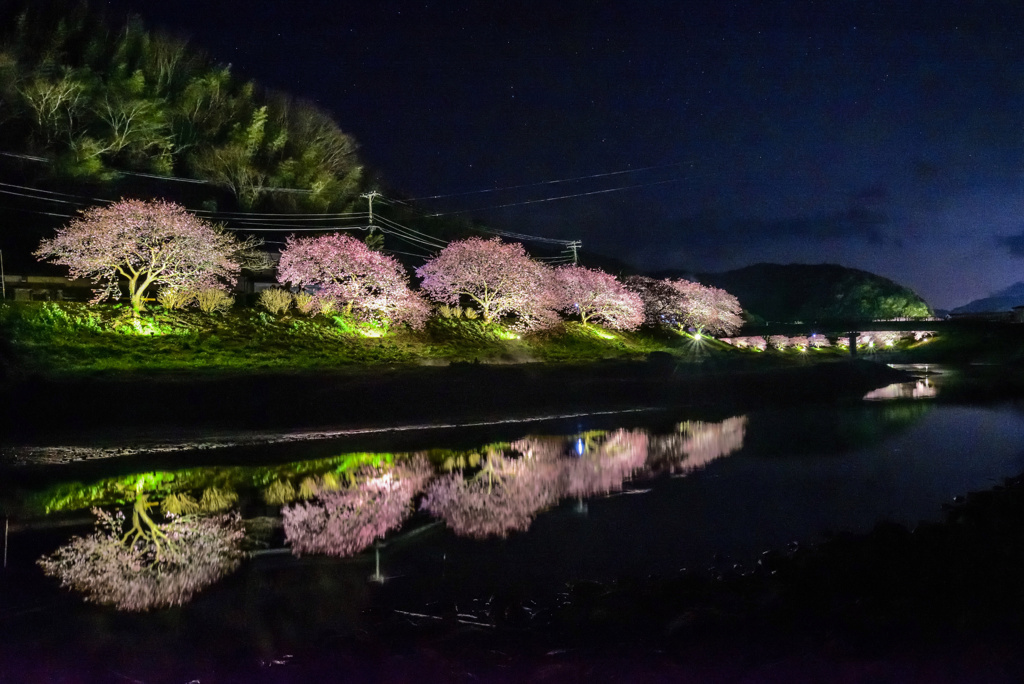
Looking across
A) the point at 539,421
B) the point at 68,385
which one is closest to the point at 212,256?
the point at 68,385

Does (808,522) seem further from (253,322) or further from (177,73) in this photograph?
(177,73)

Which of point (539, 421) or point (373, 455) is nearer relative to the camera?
point (373, 455)

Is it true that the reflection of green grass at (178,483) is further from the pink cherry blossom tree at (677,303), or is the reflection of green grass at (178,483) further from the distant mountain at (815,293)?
the distant mountain at (815,293)

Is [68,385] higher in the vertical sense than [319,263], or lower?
lower

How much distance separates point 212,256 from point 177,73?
3477cm

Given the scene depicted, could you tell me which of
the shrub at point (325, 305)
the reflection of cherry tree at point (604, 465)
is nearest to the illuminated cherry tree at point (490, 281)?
the shrub at point (325, 305)

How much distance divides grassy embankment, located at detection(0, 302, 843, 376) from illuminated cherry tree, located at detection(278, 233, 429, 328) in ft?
3.81

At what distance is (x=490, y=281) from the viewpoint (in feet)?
154

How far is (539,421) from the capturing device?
71.5ft

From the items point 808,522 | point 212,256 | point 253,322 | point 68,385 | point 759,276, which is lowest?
point 808,522

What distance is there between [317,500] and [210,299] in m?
25.2

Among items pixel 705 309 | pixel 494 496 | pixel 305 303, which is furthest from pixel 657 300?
pixel 494 496

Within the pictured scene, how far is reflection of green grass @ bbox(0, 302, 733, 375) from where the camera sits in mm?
25219

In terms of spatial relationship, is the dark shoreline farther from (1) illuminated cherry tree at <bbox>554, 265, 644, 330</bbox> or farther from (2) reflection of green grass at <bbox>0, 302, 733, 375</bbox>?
(1) illuminated cherry tree at <bbox>554, 265, 644, 330</bbox>
